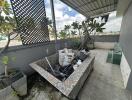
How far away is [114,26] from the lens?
21.1 feet

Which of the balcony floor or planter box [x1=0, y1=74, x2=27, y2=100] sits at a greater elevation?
planter box [x1=0, y1=74, x2=27, y2=100]

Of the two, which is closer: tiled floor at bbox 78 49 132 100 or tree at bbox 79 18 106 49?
tiled floor at bbox 78 49 132 100

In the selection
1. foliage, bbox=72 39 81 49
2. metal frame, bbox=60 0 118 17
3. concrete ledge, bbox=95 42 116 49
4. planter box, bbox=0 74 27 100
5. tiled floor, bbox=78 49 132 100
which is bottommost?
tiled floor, bbox=78 49 132 100

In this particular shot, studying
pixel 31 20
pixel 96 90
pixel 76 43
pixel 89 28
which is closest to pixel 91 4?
pixel 89 28

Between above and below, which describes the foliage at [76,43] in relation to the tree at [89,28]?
below

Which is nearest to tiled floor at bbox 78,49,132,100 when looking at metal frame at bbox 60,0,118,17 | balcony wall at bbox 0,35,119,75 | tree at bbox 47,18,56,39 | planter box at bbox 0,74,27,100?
planter box at bbox 0,74,27,100

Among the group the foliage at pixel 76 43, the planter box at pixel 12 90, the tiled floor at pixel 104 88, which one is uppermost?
the foliage at pixel 76 43

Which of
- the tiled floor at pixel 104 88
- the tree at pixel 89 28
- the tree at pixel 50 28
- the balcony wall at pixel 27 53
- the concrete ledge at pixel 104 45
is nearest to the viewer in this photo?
the tiled floor at pixel 104 88

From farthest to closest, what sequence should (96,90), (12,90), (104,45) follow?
1. (104,45)
2. (96,90)
3. (12,90)

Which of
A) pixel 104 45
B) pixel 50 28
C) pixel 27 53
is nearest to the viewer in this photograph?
pixel 27 53

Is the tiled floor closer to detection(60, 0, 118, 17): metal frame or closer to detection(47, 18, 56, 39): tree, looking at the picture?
detection(47, 18, 56, 39): tree

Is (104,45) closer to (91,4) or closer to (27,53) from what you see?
(91,4)

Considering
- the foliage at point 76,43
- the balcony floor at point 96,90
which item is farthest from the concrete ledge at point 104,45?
the balcony floor at point 96,90

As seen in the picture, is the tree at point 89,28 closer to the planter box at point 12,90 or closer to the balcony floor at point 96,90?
the balcony floor at point 96,90
